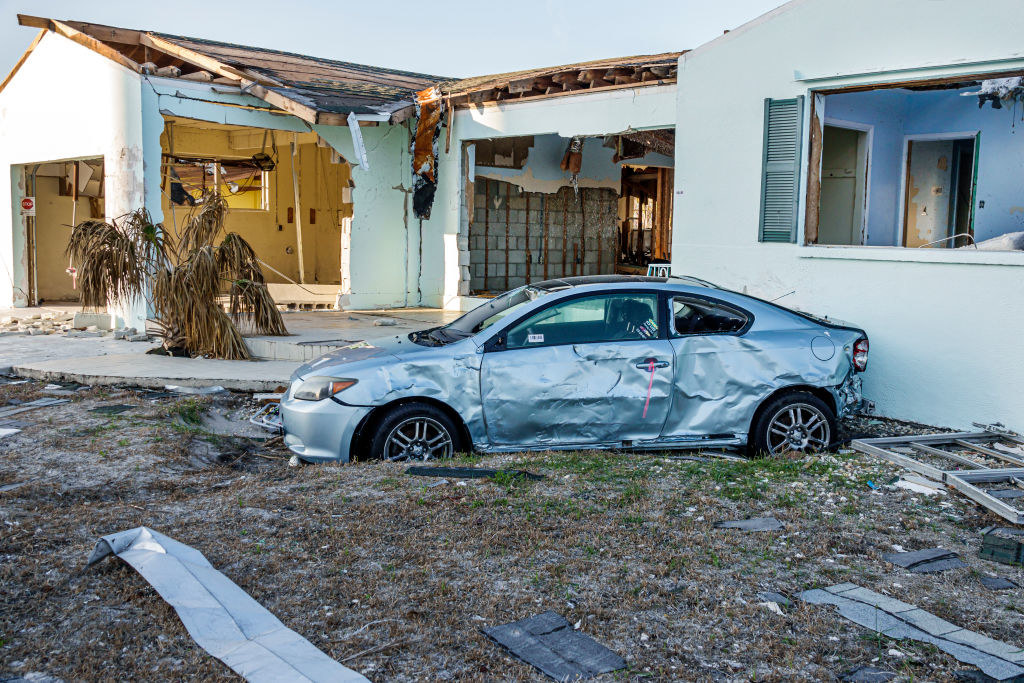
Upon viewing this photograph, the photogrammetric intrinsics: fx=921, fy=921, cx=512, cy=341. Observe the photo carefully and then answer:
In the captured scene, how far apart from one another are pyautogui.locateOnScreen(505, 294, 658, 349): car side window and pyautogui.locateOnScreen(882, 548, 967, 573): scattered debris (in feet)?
8.13

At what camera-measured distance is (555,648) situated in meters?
3.69

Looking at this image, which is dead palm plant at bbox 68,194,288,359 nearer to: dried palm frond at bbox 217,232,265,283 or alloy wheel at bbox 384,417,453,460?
dried palm frond at bbox 217,232,265,283

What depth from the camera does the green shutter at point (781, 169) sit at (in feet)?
30.2

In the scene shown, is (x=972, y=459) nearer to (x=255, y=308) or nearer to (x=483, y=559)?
(x=483, y=559)

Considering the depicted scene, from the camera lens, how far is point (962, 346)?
8117 millimetres

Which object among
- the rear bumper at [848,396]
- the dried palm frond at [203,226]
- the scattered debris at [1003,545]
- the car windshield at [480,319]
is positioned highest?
the dried palm frond at [203,226]

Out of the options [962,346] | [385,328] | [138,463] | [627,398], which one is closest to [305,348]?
[385,328]

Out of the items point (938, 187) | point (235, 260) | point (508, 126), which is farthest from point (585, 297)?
point (938, 187)

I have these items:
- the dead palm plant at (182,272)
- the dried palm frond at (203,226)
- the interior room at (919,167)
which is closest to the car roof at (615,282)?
the interior room at (919,167)

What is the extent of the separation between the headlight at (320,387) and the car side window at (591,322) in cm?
119

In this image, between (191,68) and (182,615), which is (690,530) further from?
(191,68)

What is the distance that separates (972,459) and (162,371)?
7.62 meters

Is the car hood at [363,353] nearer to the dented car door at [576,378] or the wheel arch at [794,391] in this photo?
the dented car door at [576,378]

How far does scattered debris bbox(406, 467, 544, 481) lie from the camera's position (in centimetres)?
596
